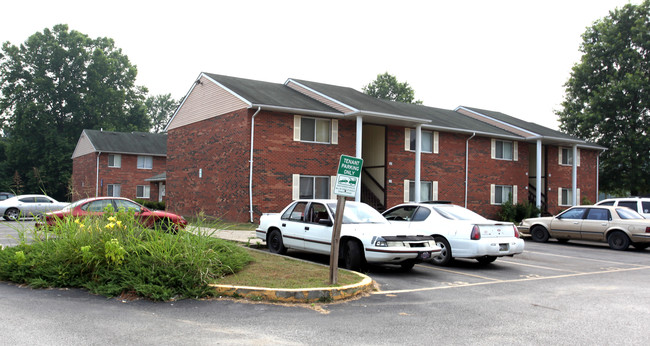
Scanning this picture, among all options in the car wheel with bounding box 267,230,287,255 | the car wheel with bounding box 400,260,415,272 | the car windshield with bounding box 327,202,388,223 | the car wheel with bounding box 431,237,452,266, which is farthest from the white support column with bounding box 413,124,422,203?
the car wheel with bounding box 400,260,415,272

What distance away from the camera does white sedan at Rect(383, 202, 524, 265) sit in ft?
37.1

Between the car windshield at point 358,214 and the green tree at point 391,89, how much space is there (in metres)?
54.4

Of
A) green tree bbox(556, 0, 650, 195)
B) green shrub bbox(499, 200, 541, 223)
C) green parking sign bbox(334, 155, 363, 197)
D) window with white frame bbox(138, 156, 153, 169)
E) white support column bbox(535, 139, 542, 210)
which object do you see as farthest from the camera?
window with white frame bbox(138, 156, 153, 169)

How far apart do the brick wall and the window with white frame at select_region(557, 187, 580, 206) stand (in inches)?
1221

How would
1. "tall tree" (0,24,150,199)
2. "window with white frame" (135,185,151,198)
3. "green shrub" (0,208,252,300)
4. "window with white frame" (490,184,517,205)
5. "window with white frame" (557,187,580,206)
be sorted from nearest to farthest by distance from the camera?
1. "green shrub" (0,208,252,300)
2. "window with white frame" (490,184,517,205)
3. "window with white frame" (557,187,580,206)
4. "window with white frame" (135,185,151,198)
5. "tall tree" (0,24,150,199)

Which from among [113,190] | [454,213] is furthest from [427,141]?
[113,190]

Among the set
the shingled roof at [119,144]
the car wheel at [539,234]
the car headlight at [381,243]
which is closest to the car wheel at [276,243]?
the car headlight at [381,243]

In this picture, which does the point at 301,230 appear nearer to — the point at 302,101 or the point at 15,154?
the point at 302,101

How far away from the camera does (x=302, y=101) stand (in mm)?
25266

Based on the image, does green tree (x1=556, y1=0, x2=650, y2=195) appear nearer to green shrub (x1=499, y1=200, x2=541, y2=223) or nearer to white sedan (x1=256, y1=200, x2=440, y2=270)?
green shrub (x1=499, y1=200, x2=541, y2=223)

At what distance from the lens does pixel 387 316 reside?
690cm

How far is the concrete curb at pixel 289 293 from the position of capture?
766 cm

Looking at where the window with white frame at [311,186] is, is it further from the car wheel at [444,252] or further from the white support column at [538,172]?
the white support column at [538,172]

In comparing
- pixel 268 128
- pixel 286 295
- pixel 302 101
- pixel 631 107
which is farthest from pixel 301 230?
pixel 631 107
